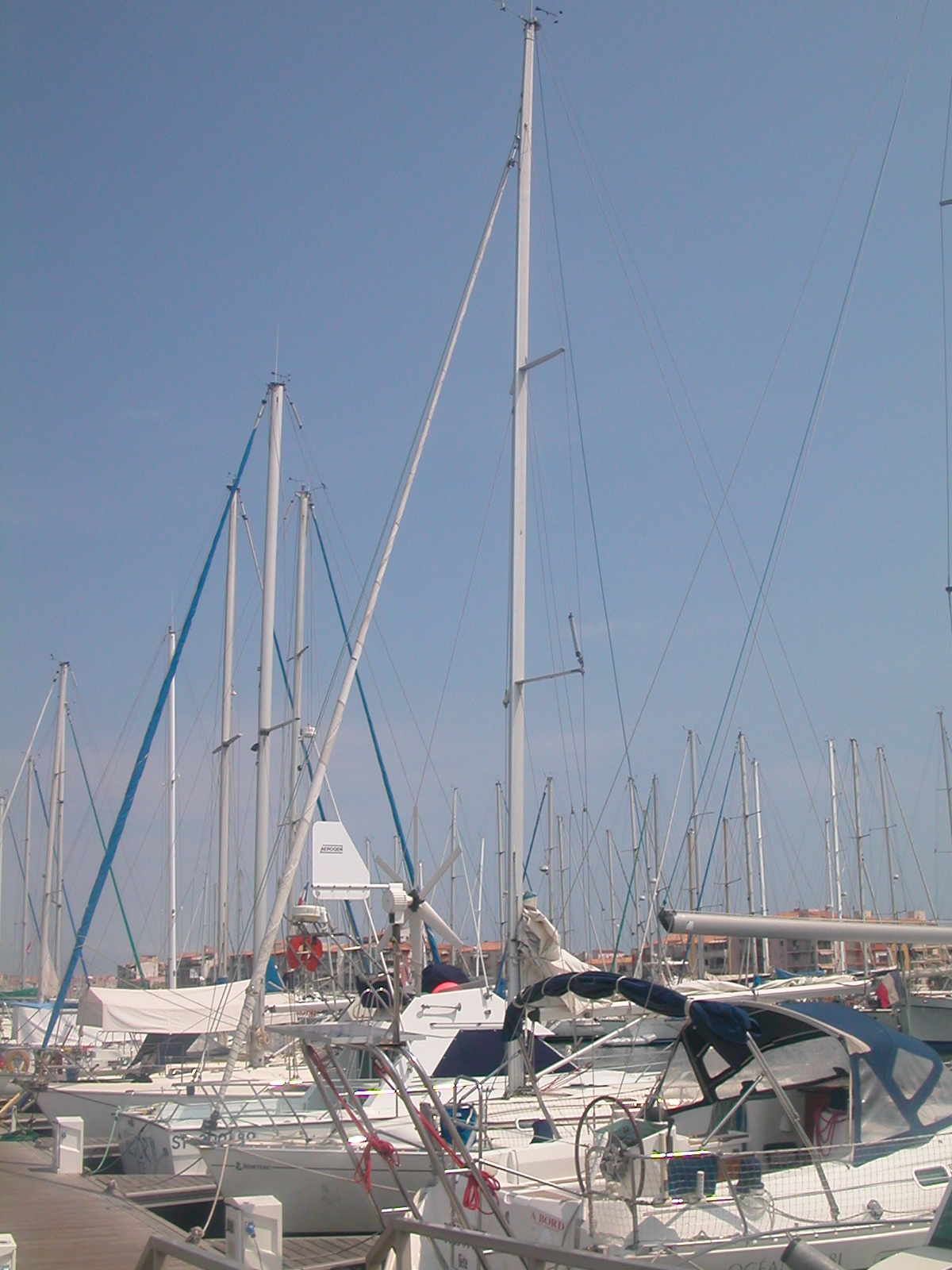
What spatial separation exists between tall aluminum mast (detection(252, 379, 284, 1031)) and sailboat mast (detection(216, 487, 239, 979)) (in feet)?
11.0

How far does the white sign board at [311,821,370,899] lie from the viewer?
52.2 ft

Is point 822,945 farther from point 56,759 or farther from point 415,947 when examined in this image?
point 415,947

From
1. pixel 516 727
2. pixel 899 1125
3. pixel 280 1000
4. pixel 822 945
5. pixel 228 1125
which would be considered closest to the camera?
pixel 899 1125

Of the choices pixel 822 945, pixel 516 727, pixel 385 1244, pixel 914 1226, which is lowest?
pixel 822 945

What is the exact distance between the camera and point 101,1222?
41.0ft

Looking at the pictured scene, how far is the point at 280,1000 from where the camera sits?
82.9 ft

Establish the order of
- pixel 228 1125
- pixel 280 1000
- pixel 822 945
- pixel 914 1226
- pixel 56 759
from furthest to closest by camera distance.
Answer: pixel 822 945 < pixel 56 759 < pixel 280 1000 < pixel 228 1125 < pixel 914 1226

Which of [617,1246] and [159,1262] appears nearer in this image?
[159,1262]

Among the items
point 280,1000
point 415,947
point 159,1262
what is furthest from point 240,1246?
point 280,1000

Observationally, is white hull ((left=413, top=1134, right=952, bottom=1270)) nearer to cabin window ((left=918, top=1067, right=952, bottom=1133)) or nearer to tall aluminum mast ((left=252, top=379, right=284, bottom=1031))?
cabin window ((left=918, top=1067, right=952, bottom=1133))

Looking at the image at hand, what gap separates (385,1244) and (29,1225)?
7.08m

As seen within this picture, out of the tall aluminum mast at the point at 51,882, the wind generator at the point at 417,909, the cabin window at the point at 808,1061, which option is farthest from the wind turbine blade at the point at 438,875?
the tall aluminum mast at the point at 51,882

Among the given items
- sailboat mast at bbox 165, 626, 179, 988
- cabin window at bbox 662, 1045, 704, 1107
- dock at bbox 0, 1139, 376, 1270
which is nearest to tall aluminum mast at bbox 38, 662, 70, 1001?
sailboat mast at bbox 165, 626, 179, 988

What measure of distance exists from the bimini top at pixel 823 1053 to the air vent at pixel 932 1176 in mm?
438
